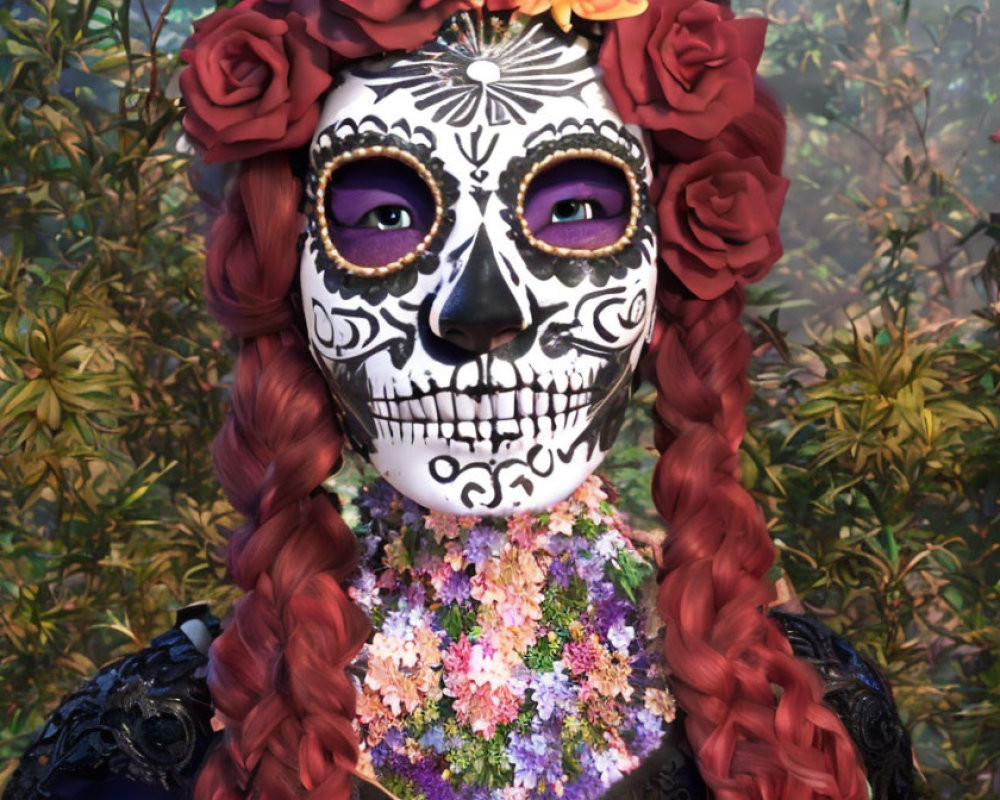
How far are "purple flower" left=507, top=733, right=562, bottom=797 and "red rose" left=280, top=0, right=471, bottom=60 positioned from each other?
28.4 inches

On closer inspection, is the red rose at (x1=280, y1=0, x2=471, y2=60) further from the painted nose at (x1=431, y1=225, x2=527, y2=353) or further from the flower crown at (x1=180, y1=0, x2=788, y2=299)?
the painted nose at (x1=431, y1=225, x2=527, y2=353)

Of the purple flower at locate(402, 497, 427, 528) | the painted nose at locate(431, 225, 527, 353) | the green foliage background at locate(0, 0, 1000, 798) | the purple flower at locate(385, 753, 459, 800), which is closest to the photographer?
the painted nose at locate(431, 225, 527, 353)

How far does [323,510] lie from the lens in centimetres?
143

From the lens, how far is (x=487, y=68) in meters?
1.32

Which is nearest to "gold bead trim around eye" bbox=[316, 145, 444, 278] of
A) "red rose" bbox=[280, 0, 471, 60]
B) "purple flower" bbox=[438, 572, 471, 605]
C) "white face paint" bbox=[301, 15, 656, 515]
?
"white face paint" bbox=[301, 15, 656, 515]

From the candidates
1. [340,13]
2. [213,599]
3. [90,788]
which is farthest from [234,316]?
[213,599]

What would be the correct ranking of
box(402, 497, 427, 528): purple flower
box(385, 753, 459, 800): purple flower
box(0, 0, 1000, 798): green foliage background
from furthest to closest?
box(0, 0, 1000, 798): green foliage background, box(402, 497, 427, 528): purple flower, box(385, 753, 459, 800): purple flower

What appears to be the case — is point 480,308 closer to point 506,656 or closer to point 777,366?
point 506,656

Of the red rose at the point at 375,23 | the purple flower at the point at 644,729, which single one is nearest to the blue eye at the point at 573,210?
the red rose at the point at 375,23

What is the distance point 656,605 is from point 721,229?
1.37 ft

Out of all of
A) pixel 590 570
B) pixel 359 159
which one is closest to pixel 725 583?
pixel 590 570

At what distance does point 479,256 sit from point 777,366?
2.88 ft

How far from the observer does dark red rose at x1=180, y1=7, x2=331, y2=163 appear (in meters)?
1.34

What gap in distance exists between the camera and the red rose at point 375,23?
1.30m
